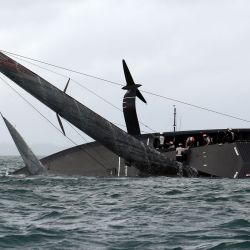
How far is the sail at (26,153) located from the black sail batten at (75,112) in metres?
3.52

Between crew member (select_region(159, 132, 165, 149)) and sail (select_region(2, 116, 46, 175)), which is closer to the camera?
sail (select_region(2, 116, 46, 175))

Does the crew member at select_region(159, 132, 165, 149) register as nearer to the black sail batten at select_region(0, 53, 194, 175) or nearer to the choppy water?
the black sail batten at select_region(0, 53, 194, 175)

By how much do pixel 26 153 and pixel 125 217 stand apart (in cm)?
1573

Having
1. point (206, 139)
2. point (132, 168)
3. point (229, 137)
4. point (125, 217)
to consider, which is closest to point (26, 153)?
point (132, 168)

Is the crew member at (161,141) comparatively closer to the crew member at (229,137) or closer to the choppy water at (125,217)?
the crew member at (229,137)

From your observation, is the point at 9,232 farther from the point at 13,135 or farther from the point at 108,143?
the point at 13,135

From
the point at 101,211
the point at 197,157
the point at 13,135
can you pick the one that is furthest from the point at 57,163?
the point at 101,211

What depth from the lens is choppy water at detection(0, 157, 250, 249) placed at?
445 inches

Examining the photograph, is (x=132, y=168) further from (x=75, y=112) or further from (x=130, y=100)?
(x=75, y=112)

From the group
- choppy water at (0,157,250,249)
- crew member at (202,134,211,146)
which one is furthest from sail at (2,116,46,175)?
crew member at (202,134,211,146)

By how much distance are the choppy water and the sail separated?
6.39 m

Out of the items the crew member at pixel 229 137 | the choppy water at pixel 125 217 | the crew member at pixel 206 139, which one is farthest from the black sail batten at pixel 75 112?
the crew member at pixel 229 137

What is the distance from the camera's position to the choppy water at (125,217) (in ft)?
37.1

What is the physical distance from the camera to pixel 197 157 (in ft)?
92.1
